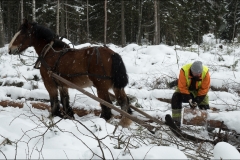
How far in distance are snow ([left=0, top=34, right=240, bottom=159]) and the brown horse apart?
390mm

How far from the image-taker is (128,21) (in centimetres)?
2555

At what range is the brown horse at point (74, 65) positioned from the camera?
14.0 feet

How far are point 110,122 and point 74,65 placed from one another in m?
1.27

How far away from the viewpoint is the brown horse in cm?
428

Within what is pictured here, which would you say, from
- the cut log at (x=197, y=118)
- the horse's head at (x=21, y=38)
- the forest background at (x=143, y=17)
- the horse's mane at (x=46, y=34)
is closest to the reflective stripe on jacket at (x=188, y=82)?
the cut log at (x=197, y=118)

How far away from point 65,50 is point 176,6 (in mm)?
16163

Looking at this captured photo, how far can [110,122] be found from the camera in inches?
171

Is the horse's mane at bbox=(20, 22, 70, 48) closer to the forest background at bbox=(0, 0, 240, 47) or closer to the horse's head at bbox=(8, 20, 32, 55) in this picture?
the horse's head at bbox=(8, 20, 32, 55)

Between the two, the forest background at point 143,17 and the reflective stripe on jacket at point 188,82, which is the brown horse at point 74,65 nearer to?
the reflective stripe on jacket at point 188,82

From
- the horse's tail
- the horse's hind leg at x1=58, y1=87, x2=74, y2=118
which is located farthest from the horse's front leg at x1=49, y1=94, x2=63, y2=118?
the horse's tail

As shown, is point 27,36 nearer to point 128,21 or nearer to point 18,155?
point 18,155

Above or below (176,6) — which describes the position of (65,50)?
below

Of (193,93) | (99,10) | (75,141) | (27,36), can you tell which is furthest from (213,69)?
(99,10)

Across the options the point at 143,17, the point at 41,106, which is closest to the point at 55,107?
the point at 41,106
